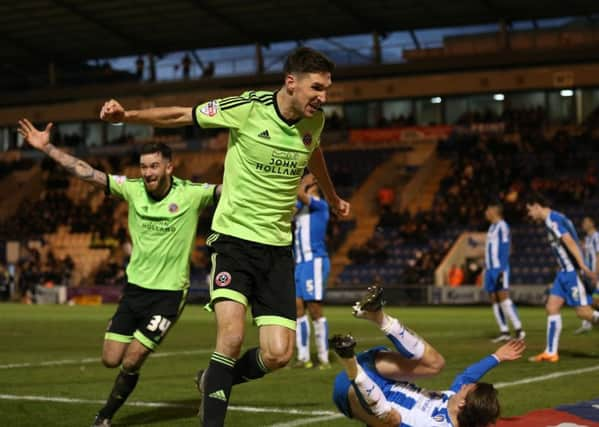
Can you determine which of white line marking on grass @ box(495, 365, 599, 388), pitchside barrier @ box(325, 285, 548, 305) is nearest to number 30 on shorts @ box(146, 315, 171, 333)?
white line marking on grass @ box(495, 365, 599, 388)

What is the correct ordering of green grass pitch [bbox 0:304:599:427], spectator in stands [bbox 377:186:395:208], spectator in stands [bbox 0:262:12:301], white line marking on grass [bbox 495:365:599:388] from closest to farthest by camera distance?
1. green grass pitch [bbox 0:304:599:427]
2. white line marking on grass [bbox 495:365:599:388]
3. spectator in stands [bbox 377:186:395:208]
4. spectator in stands [bbox 0:262:12:301]

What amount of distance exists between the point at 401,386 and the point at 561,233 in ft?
23.5

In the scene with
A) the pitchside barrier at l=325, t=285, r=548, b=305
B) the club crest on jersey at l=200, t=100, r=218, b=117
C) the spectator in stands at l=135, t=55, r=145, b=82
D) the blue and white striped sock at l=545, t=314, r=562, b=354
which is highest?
the spectator in stands at l=135, t=55, r=145, b=82

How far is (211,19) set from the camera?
1620 inches

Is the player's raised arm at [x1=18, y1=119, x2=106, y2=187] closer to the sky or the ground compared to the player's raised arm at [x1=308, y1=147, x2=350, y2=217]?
closer to the sky

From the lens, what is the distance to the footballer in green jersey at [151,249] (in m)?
8.07

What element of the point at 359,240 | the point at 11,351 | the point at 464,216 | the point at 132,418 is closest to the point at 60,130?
the point at 359,240

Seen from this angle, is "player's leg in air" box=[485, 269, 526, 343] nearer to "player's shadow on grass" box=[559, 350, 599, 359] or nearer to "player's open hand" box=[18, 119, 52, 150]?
"player's shadow on grass" box=[559, 350, 599, 359]

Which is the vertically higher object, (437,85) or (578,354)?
(437,85)

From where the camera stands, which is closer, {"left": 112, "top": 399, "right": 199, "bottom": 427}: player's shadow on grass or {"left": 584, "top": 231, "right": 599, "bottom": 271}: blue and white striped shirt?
{"left": 112, "top": 399, "right": 199, "bottom": 427}: player's shadow on grass

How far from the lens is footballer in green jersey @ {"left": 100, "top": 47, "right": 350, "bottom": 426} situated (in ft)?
21.1

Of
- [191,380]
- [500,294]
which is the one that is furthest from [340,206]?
[500,294]

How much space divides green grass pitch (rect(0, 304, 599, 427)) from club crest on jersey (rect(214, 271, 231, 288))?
6.20 feet

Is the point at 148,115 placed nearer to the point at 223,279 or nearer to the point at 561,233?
the point at 223,279
